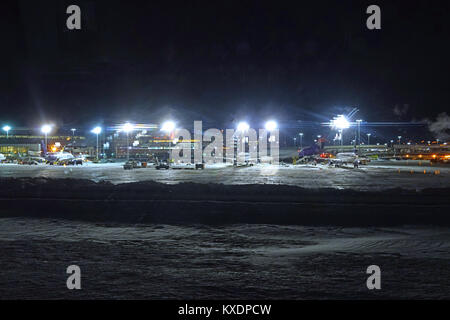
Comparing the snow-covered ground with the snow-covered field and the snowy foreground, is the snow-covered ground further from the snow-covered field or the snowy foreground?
the snow-covered field

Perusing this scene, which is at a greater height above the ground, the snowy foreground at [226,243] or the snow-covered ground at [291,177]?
the snow-covered ground at [291,177]

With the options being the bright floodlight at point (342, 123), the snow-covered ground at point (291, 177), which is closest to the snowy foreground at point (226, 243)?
the snow-covered ground at point (291, 177)

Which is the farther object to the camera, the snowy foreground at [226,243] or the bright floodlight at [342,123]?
the bright floodlight at [342,123]

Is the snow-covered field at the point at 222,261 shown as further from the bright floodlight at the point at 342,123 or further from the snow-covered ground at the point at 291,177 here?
Answer: the bright floodlight at the point at 342,123

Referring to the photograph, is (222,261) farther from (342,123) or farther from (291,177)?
(342,123)

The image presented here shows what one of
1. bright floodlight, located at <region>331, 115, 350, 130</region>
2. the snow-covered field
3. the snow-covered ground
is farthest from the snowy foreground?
bright floodlight, located at <region>331, 115, 350, 130</region>

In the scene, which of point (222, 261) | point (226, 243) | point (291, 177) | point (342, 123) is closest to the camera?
point (222, 261)

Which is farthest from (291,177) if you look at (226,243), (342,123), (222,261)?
(342,123)

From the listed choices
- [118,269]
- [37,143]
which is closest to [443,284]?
[118,269]

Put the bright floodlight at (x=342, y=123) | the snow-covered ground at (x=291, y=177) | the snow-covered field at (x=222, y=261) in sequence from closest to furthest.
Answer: the snow-covered field at (x=222, y=261) → the snow-covered ground at (x=291, y=177) → the bright floodlight at (x=342, y=123)

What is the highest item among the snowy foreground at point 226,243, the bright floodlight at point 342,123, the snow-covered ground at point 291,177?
the bright floodlight at point 342,123

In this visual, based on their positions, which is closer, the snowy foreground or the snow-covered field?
the snow-covered field
